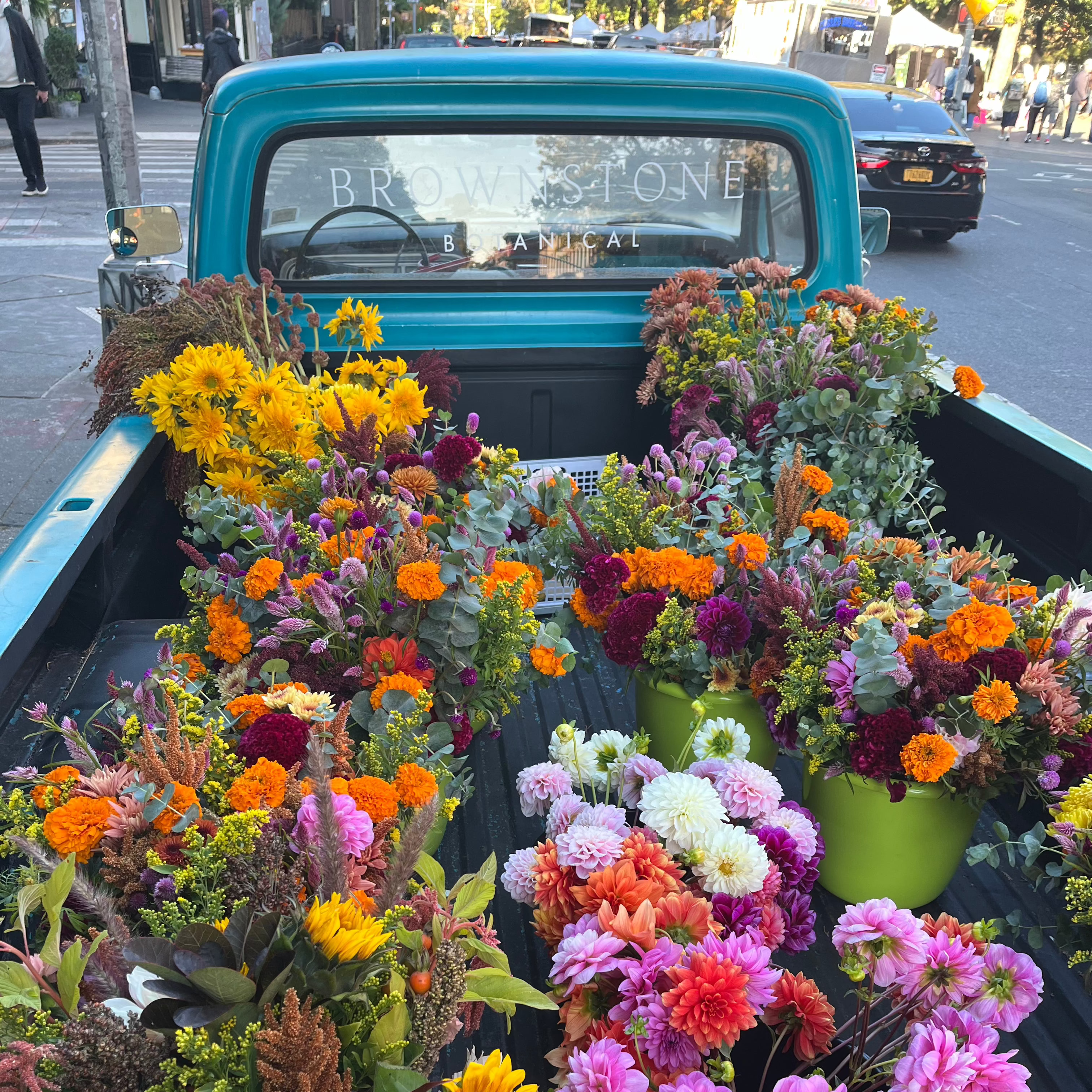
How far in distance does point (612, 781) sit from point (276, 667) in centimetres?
56

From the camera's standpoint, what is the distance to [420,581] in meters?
1.45

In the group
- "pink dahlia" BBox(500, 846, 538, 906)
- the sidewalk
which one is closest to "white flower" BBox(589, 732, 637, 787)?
"pink dahlia" BBox(500, 846, 538, 906)

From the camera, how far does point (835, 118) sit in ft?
8.96

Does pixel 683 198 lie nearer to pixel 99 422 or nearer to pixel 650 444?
pixel 650 444

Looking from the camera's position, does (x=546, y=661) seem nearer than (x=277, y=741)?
No

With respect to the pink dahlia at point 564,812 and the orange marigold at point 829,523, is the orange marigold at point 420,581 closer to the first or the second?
the pink dahlia at point 564,812

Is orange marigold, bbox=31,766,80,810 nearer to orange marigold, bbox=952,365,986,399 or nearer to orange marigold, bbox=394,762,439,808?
orange marigold, bbox=394,762,439,808

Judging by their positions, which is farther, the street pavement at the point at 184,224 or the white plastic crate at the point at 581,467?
the street pavement at the point at 184,224

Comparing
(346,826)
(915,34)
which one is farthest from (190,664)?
(915,34)

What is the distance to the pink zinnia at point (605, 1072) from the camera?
3.43ft

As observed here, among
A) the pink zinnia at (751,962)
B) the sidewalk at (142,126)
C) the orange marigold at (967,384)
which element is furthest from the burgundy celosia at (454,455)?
the sidewalk at (142,126)

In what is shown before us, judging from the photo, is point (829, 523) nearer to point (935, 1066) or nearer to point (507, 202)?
point (935, 1066)

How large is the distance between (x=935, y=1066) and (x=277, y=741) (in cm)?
84

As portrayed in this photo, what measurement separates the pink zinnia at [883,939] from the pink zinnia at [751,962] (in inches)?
5.3
